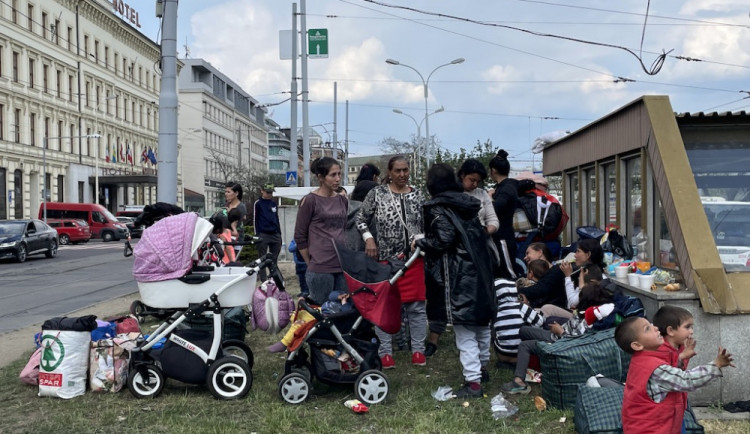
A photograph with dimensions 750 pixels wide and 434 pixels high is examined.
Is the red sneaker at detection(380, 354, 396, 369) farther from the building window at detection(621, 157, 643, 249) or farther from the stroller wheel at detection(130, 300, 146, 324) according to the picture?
the stroller wheel at detection(130, 300, 146, 324)

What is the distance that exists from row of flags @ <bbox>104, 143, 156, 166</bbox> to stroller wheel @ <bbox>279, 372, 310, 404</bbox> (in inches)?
2393

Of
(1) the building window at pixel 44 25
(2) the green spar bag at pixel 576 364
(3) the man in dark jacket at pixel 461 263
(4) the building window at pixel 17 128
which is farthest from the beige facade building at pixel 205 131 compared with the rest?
(2) the green spar bag at pixel 576 364

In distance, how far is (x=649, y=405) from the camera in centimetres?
394

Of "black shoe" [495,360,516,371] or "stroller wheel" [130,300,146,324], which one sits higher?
"stroller wheel" [130,300,146,324]

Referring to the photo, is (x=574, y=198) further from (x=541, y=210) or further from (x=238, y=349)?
(x=238, y=349)

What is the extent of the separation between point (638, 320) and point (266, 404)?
287 cm

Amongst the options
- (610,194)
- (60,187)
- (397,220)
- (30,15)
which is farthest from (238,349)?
(60,187)

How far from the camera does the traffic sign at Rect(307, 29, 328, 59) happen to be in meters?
24.7

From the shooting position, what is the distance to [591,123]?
370 inches

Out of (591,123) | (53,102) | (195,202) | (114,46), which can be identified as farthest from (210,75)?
(591,123)

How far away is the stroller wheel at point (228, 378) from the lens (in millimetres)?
5914

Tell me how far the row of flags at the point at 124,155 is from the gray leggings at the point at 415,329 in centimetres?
5997

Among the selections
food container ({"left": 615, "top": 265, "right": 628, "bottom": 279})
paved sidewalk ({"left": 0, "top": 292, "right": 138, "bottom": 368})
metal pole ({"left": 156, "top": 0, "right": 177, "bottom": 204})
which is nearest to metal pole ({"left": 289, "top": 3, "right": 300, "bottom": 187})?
paved sidewalk ({"left": 0, "top": 292, "right": 138, "bottom": 368})

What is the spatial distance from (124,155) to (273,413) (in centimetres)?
6492
